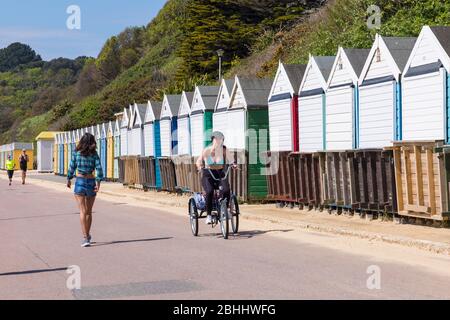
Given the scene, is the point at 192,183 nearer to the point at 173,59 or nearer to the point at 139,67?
the point at 173,59

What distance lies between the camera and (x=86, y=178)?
13.3 metres

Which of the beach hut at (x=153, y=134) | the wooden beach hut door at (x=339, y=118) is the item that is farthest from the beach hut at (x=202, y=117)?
the wooden beach hut door at (x=339, y=118)

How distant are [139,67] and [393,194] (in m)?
104

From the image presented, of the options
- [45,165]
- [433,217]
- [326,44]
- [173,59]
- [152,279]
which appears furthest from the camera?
[173,59]

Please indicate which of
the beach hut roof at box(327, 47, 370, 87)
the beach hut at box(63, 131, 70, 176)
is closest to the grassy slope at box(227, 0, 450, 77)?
the beach hut roof at box(327, 47, 370, 87)

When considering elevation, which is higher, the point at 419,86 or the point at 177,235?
the point at 419,86

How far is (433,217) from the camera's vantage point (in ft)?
44.2

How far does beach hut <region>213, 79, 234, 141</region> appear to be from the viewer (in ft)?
76.1

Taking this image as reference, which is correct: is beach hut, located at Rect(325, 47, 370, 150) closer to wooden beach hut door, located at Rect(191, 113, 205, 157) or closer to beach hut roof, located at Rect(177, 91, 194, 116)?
wooden beach hut door, located at Rect(191, 113, 205, 157)

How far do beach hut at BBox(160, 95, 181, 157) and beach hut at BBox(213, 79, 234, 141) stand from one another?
13.4 ft

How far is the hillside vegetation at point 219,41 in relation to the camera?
31172 millimetres

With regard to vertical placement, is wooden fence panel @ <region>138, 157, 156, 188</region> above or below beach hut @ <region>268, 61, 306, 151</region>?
below

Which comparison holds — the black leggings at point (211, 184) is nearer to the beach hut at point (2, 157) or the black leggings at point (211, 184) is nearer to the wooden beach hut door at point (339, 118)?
the wooden beach hut door at point (339, 118)
